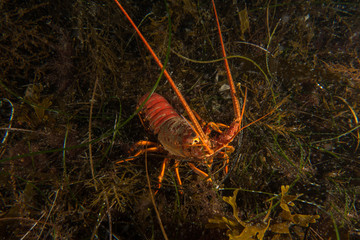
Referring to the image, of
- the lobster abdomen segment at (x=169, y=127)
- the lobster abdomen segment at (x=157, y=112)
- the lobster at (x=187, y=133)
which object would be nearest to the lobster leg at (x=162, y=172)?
the lobster at (x=187, y=133)

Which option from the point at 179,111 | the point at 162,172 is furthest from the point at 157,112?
the point at 162,172

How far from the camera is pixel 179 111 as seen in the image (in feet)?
10.9

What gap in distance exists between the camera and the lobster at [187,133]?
2.18 metres

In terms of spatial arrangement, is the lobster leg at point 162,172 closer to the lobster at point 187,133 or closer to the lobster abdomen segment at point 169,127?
the lobster at point 187,133

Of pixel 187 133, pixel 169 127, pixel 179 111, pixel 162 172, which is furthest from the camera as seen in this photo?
pixel 179 111

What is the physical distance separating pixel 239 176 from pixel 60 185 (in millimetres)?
2628

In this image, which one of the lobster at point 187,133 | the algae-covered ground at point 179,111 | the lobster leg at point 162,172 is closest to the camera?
the lobster at point 187,133

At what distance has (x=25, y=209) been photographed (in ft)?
7.57

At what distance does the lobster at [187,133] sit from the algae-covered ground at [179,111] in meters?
0.16

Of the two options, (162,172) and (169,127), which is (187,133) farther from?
(162,172)

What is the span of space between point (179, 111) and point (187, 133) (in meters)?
0.91

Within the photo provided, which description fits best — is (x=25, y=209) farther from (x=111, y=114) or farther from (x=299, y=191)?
(x=299, y=191)

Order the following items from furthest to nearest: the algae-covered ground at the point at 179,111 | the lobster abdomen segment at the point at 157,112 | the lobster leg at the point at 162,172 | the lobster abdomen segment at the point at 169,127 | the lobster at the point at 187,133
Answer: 1. the lobster abdomen segment at the point at 157,112
2. the lobster leg at the point at 162,172
3. the lobster abdomen segment at the point at 169,127
4. the algae-covered ground at the point at 179,111
5. the lobster at the point at 187,133

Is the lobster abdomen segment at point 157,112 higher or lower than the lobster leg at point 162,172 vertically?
higher
